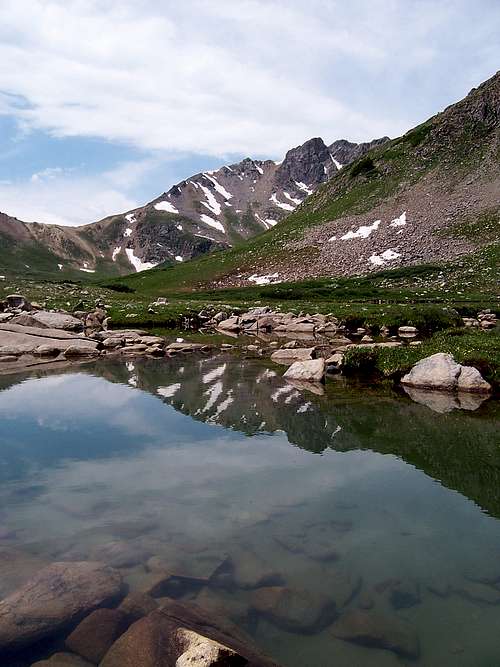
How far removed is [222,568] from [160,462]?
5.56m

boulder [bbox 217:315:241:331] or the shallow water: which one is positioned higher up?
boulder [bbox 217:315:241:331]

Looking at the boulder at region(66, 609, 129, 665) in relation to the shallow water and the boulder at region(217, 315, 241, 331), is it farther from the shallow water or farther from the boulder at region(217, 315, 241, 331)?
the boulder at region(217, 315, 241, 331)

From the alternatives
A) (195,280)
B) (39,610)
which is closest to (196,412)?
(39,610)

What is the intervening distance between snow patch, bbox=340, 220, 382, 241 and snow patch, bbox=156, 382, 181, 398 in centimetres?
9460

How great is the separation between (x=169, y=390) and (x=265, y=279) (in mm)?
90365

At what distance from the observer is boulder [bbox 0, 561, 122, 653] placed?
6652mm

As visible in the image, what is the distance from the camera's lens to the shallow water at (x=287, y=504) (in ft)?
23.9

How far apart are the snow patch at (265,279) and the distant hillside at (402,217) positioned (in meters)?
0.25

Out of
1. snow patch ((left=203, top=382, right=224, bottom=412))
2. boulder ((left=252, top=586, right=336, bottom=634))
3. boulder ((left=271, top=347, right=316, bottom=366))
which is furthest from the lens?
boulder ((left=271, top=347, right=316, bottom=366))

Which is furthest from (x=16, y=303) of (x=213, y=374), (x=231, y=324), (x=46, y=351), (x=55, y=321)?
(x=213, y=374)

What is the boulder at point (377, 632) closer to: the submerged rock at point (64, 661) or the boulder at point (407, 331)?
the submerged rock at point (64, 661)

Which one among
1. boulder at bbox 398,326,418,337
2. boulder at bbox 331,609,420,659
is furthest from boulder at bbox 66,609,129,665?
boulder at bbox 398,326,418,337

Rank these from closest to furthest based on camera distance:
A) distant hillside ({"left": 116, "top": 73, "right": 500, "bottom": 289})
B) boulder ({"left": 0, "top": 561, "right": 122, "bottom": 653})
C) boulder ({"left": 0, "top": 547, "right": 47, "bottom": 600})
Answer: boulder ({"left": 0, "top": 561, "right": 122, "bottom": 653})
boulder ({"left": 0, "top": 547, "right": 47, "bottom": 600})
distant hillside ({"left": 116, "top": 73, "right": 500, "bottom": 289})

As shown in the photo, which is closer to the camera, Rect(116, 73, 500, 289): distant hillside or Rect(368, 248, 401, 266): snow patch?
Rect(368, 248, 401, 266): snow patch
